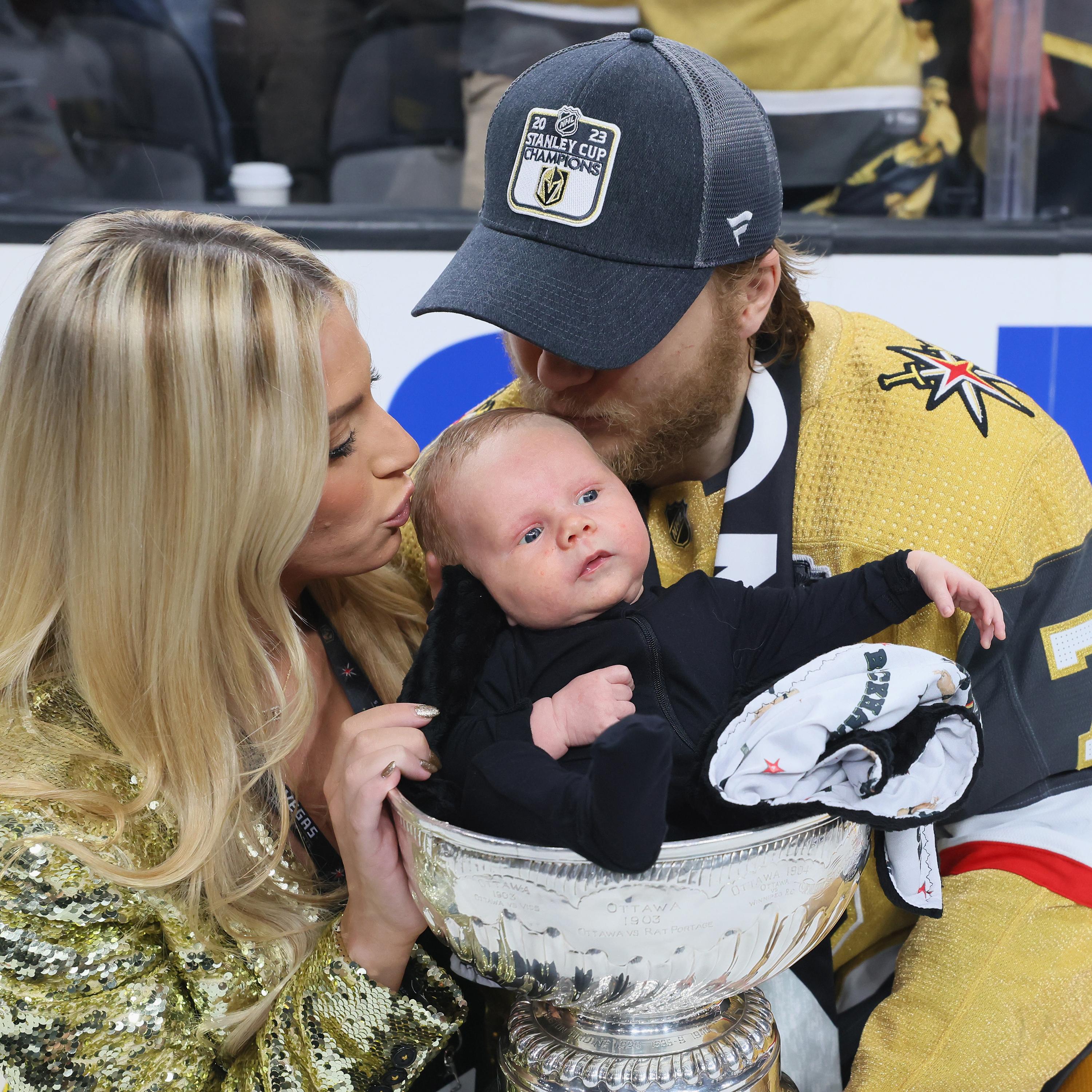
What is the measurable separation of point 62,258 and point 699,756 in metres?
0.84

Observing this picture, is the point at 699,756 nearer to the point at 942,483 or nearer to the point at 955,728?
the point at 955,728

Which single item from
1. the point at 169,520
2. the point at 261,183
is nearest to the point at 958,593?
A: the point at 169,520

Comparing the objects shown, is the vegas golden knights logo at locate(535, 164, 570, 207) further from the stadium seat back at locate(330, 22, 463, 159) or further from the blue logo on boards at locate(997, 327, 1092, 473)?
the blue logo on boards at locate(997, 327, 1092, 473)

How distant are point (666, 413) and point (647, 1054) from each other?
2.53ft

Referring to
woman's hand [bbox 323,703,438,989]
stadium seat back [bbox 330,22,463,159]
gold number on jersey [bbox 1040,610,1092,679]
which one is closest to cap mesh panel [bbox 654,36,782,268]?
gold number on jersey [bbox 1040,610,1092,679]

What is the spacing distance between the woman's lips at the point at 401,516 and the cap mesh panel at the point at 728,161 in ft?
1.52

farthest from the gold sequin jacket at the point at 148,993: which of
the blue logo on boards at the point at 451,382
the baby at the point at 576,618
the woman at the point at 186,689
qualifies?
the blue logo on boards at the point at 451,382

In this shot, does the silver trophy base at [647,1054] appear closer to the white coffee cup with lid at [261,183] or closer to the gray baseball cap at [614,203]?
the gray baseball cap at [614,203]

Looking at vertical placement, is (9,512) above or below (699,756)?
above

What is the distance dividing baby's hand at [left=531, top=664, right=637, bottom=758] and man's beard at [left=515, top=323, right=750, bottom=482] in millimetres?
432

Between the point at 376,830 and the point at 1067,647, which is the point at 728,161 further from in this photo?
the point at 376,830

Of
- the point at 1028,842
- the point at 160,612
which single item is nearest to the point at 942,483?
the point at 1028,842

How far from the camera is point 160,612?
4.09 feet

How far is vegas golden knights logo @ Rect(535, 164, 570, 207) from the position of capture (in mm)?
1422
